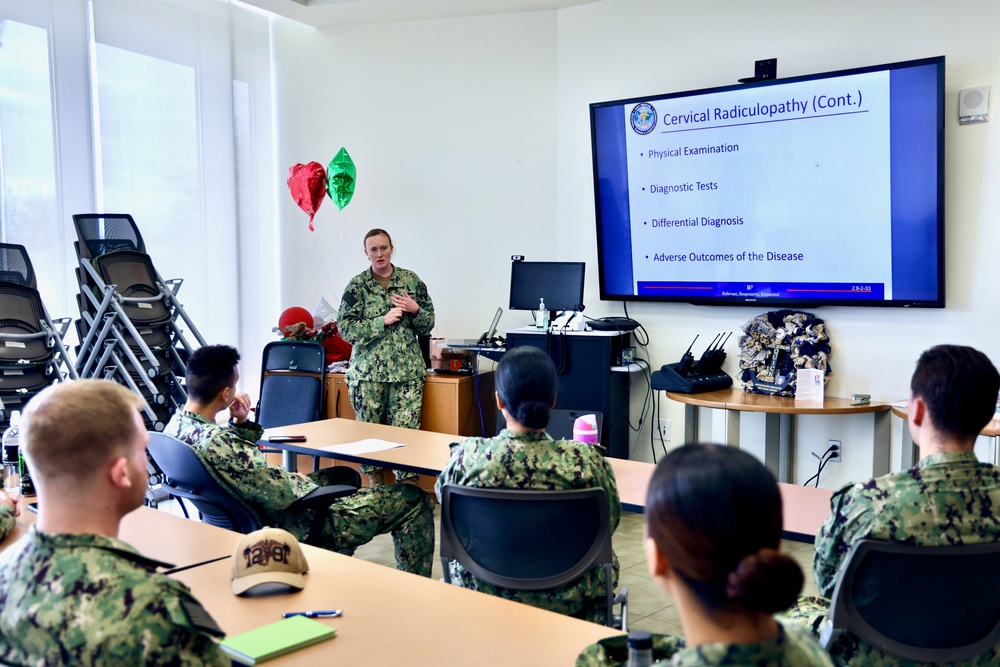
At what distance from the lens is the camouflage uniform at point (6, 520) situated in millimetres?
2359

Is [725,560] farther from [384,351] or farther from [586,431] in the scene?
[384,351]

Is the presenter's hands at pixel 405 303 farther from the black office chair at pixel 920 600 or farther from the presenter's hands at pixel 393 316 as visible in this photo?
the black office chair at pixel 920 600

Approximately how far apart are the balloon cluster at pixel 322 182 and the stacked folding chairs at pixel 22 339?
6.28 feet

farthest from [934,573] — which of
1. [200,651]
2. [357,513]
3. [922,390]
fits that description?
[357,513]

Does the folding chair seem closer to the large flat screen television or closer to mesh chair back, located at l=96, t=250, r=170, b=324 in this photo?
mesh chair back, located at l=96, t=250, r=170, b=324

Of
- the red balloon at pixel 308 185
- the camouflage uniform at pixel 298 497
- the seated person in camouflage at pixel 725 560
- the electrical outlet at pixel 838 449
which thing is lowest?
the electrical outlet at pixel 838 449

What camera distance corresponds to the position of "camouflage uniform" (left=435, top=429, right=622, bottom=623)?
233 centimetres

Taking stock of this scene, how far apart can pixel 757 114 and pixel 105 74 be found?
13.8 feet

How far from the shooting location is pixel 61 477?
4.76ft

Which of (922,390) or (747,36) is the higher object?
(747,36)

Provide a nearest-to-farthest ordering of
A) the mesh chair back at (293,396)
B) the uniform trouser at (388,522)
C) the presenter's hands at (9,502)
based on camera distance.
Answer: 1. the presenter's hands at (9,502)
2. the uniform trouser at (388,522)
3. the mesh chair back at (293,396)

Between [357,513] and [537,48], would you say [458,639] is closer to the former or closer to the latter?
[357,513]

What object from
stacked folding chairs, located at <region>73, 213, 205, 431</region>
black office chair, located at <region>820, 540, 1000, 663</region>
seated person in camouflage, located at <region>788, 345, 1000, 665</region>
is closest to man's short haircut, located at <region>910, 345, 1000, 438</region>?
seated person in camouflage, located at <region>788, 345, 1000, 665</region>

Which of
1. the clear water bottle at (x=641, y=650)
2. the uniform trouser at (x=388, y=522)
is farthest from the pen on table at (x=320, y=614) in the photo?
the uniform trouser at (x=388, y=522)
